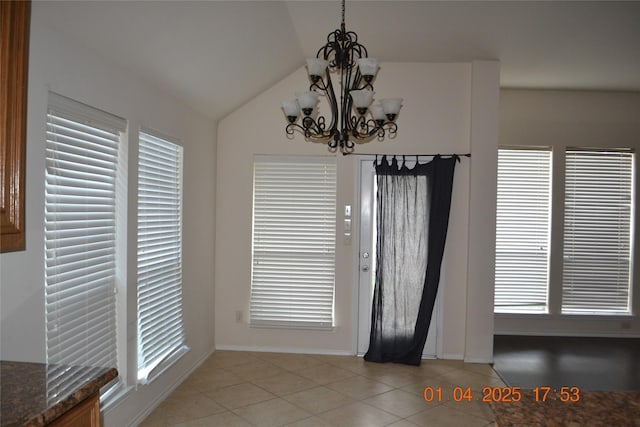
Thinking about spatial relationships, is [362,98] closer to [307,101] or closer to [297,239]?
[307,101]

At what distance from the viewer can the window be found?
5492 mm

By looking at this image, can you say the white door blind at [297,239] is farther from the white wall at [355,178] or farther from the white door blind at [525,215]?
the white door blind at [525,215]

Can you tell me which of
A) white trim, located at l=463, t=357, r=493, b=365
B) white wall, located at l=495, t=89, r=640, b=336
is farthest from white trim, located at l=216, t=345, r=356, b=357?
white wall, located at l=495, t=89, r=640, b=336

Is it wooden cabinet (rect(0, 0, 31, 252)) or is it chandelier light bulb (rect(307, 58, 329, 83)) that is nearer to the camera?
wooden cabinet (rect(0, 0, 31, 252))

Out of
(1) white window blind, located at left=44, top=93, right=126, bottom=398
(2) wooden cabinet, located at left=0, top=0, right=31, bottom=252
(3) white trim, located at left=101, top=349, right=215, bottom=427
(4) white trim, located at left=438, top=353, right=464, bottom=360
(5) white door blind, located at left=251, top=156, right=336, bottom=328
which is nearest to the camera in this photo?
(2) wooden cabinet, located at left=0, top=0, right=31, bottom=252

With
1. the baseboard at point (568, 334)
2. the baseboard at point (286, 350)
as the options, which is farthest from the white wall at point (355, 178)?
the baseboard at point (568, 334)

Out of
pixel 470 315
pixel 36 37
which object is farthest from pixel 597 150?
pixel 36 37

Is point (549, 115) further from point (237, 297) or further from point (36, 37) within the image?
point (36, 37)

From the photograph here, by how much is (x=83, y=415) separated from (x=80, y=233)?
1.28 meters

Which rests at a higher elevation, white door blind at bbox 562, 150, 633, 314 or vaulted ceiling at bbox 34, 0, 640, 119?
vaulted ceiling at bbox 34, 0, 640, 119

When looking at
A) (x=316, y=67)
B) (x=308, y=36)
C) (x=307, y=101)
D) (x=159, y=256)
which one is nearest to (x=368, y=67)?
(x=316, y=67)

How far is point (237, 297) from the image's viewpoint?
15.9 feet

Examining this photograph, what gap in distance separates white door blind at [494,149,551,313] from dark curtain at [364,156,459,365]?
1292 mm

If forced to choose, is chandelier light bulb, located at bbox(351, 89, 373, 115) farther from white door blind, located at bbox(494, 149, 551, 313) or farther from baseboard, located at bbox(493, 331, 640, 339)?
baseboard, located at bbox(493, 331, 640, 339)
